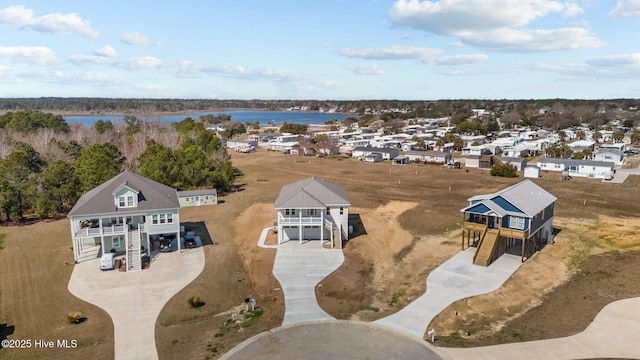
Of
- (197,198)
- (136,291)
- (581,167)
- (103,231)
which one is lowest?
(136,291)

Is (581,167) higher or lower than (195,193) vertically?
higher

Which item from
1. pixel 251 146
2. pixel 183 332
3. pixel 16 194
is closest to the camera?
pixel 183 332

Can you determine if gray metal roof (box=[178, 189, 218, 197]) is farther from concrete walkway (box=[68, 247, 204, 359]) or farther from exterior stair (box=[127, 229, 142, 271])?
exterior stair (box=[127, 229, 142, 271])

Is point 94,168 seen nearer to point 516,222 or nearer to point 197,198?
point 197,198

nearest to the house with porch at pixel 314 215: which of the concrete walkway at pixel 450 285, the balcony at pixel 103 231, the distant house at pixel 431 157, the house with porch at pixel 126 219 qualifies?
the house with porch at pixel 126 219

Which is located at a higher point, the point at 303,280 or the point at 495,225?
the point at 495,225

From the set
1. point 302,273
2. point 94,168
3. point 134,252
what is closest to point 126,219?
point 134,252

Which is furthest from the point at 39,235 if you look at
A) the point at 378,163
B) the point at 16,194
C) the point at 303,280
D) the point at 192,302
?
the point at 378,163

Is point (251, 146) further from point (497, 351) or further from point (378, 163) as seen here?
point (497, 351)
